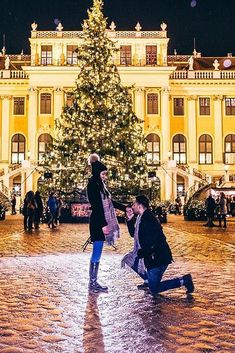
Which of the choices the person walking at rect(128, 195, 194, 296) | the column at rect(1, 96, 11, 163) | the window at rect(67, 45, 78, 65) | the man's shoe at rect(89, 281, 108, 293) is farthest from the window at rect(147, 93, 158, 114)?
the person walking at rect(128, 195, 194, 296)

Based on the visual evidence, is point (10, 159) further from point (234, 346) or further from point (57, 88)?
point (234, 346)

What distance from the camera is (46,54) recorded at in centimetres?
4284

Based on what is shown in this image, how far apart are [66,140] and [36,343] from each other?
2217 cm

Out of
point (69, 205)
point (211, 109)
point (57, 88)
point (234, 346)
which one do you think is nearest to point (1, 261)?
point (234, 346)

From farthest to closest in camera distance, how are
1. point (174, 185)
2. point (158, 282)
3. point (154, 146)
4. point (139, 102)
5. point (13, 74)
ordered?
point (13, 74) < point (154, 146) < point (139, 102) < point (174, 185) < point (158, 282)

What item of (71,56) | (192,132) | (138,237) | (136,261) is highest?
(71,56)

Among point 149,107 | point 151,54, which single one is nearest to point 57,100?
point 149,107

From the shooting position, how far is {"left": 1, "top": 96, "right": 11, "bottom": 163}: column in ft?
→ 143

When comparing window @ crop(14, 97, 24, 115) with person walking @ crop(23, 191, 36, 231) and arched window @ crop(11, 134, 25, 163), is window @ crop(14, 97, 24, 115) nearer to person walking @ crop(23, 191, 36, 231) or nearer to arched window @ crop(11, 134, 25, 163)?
arched window @ crop(11, 134, 25, 163)

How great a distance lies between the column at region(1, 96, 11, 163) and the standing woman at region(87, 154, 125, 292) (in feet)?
123

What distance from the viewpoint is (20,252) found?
11.1m

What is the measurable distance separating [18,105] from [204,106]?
52.3 feet

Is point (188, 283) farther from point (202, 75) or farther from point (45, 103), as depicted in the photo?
point (202, 75)

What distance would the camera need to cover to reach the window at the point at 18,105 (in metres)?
44.4
